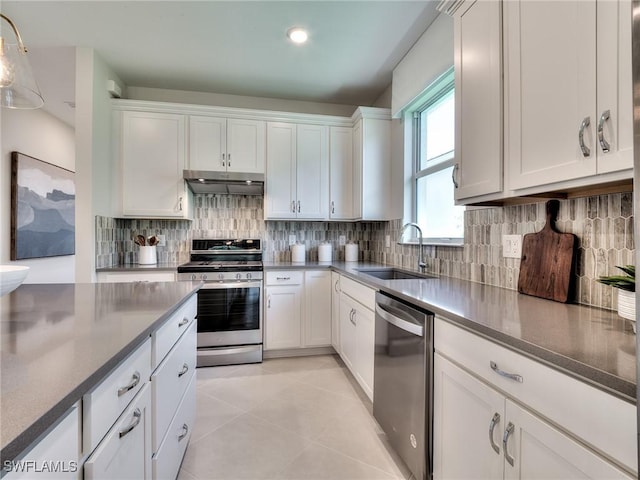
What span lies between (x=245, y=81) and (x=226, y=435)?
9.91 feet

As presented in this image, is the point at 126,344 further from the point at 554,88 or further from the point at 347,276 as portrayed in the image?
the point at 347,276

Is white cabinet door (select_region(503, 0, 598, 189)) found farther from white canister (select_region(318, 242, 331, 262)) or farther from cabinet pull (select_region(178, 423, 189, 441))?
white canister (select_region(318, 242, 331, 262))

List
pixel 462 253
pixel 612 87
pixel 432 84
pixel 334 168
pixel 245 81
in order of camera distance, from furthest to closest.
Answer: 1. pixel 334 168
2. pixel 245 81
3. pixel 432 84
4. pixel 462 253
5. pixel 612 87

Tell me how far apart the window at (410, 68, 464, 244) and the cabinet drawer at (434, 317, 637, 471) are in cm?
130

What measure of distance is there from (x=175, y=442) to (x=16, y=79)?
1.68 metres

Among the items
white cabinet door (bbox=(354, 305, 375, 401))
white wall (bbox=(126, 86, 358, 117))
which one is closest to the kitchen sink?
white cabinet door (bbox=(354, 305, 375, 401))

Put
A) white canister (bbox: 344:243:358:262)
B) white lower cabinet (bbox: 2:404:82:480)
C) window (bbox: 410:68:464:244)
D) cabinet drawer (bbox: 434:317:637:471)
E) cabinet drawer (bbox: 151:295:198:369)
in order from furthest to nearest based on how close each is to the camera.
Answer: white canister (bbox: 344:243:358:262) → window (bbox: 410:68:464:244) → cabinet drawer (bbox: 151:295:198:369) → cabinet drawer (bbox: 434:317:637:471) → white lower cabinet (bbox: 2:404:82:480)

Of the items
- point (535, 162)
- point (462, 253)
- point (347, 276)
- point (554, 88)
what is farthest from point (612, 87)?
point (347, 276)

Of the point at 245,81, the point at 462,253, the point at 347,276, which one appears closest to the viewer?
the point at 462,253

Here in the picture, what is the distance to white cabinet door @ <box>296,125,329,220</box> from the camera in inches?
128

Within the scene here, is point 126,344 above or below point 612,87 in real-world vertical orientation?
below

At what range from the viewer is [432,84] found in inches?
88.8

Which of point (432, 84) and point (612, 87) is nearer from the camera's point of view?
point (612, 87)

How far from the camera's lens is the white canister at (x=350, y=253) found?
341 cm
